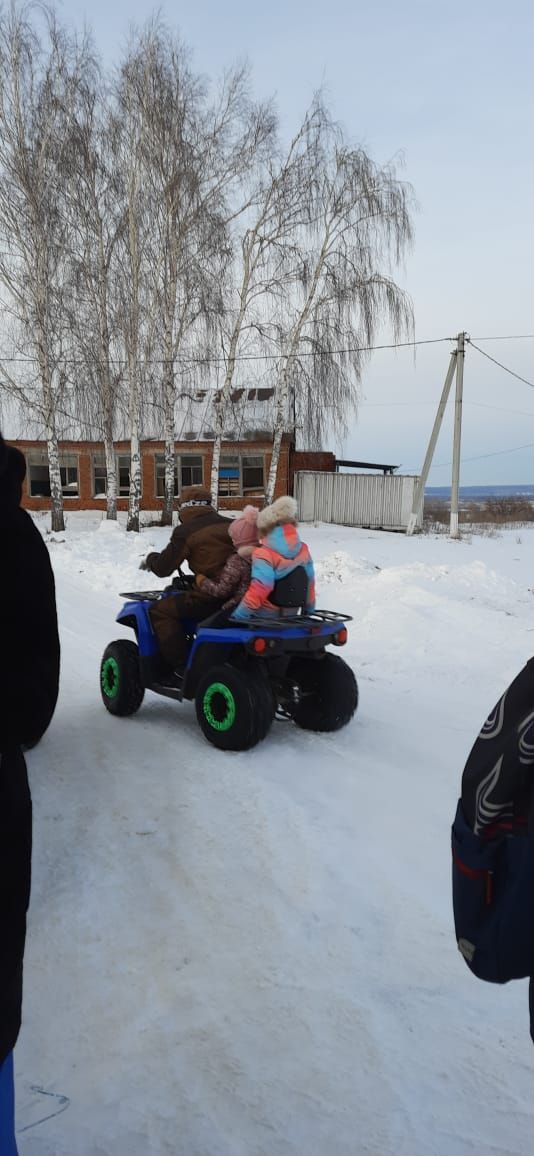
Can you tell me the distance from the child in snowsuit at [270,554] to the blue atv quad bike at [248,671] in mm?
92

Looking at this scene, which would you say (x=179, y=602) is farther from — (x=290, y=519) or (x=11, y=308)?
(x=11, y=308)

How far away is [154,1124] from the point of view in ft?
6.81

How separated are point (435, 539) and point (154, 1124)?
2068 cm

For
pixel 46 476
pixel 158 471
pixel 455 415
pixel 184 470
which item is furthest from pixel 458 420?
pixel 46 476

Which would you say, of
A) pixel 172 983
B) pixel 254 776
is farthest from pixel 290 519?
pixel 172 983

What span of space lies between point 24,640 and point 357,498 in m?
27.2


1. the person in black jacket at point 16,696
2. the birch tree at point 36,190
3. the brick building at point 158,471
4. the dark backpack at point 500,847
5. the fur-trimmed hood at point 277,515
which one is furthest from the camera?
the brick building at point 158,471

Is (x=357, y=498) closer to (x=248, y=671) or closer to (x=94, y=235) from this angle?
(x=94, y=235)

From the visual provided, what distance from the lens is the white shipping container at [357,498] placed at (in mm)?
28188

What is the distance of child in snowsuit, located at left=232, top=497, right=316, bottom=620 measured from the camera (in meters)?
5.28

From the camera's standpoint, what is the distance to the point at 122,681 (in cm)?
581

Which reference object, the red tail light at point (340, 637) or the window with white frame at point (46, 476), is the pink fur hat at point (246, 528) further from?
the window with white frame at point (46, 476)

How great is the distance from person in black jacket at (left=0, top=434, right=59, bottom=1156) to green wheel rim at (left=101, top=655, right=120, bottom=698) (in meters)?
4.23

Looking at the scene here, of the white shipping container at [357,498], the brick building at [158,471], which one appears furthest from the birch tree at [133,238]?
the white shipping container at [357,498]
